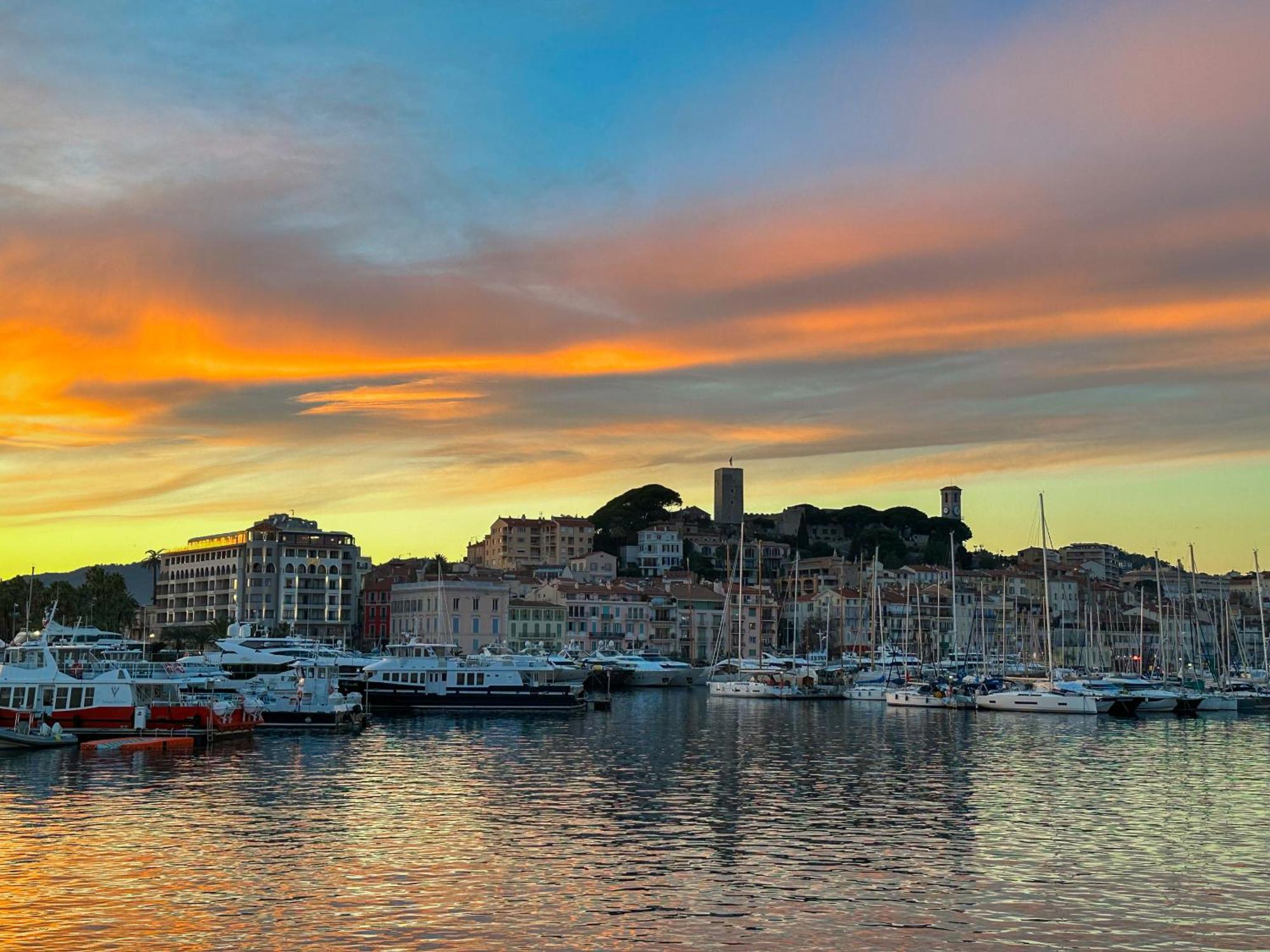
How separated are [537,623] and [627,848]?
483 feet

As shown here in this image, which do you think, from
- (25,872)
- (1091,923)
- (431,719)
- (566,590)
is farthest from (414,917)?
(566,590)

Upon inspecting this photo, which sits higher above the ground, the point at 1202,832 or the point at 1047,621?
the point at 1047,621

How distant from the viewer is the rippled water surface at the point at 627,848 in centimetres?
2825

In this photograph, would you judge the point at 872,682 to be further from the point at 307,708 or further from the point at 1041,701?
the point at 307,708

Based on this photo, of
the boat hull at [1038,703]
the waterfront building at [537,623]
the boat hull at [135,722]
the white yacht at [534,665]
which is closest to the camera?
the boat hull at [135,722]

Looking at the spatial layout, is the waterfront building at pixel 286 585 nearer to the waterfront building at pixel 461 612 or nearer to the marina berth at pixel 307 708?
the waterfront building at pixel 461 612

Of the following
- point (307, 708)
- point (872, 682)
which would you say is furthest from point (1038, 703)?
point (307, 708)

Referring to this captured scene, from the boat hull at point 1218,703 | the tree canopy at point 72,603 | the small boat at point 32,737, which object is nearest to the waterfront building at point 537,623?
the tree canopy at point 72,603

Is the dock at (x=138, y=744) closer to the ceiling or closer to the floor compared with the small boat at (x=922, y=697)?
closer to the floor

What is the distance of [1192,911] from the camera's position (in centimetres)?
3034

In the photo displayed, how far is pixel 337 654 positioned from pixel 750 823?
76323 mm

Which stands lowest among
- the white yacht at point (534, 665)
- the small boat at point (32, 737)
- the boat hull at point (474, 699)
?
the small boat at point (32, 737)

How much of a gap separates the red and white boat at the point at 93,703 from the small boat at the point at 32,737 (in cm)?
90

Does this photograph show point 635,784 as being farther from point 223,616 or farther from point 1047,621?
point 223,616
